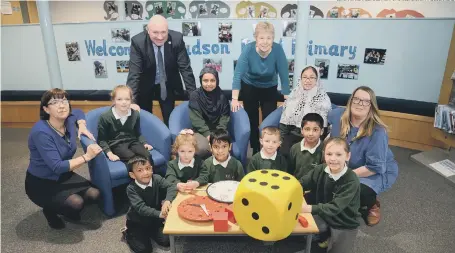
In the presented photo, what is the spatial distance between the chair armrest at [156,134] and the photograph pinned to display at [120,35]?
174 centimetres

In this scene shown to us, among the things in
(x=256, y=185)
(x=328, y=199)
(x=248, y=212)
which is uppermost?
(x=256, y=185)

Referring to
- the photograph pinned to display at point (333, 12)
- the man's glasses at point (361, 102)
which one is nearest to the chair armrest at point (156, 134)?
the man's glasses at point (361, 102)

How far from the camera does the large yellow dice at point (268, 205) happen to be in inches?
72.5

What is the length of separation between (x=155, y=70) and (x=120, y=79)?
1.41 meters

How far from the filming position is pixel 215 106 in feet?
11.2

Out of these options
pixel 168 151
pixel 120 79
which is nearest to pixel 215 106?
pixel 168 151

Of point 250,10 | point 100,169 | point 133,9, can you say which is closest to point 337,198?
point 100,169

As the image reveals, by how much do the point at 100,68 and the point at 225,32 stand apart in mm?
1772

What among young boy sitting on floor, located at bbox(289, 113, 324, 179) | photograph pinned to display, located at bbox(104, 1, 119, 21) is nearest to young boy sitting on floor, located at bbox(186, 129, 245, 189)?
young boy sitting on floor, located at bbox(289, 113, 324, 179)

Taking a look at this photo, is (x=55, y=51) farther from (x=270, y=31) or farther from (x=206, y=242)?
(x=206, y=242)

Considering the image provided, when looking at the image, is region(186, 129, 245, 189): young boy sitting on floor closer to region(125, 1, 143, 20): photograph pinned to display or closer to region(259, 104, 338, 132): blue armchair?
region(259, 104, 338, 132): blue armchair

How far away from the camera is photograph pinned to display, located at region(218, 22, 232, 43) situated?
14.9 feet

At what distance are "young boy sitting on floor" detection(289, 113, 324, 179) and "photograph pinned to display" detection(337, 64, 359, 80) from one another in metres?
1.90

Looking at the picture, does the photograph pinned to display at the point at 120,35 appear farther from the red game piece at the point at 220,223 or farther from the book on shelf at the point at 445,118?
the book on shelf at the point at 445,118
